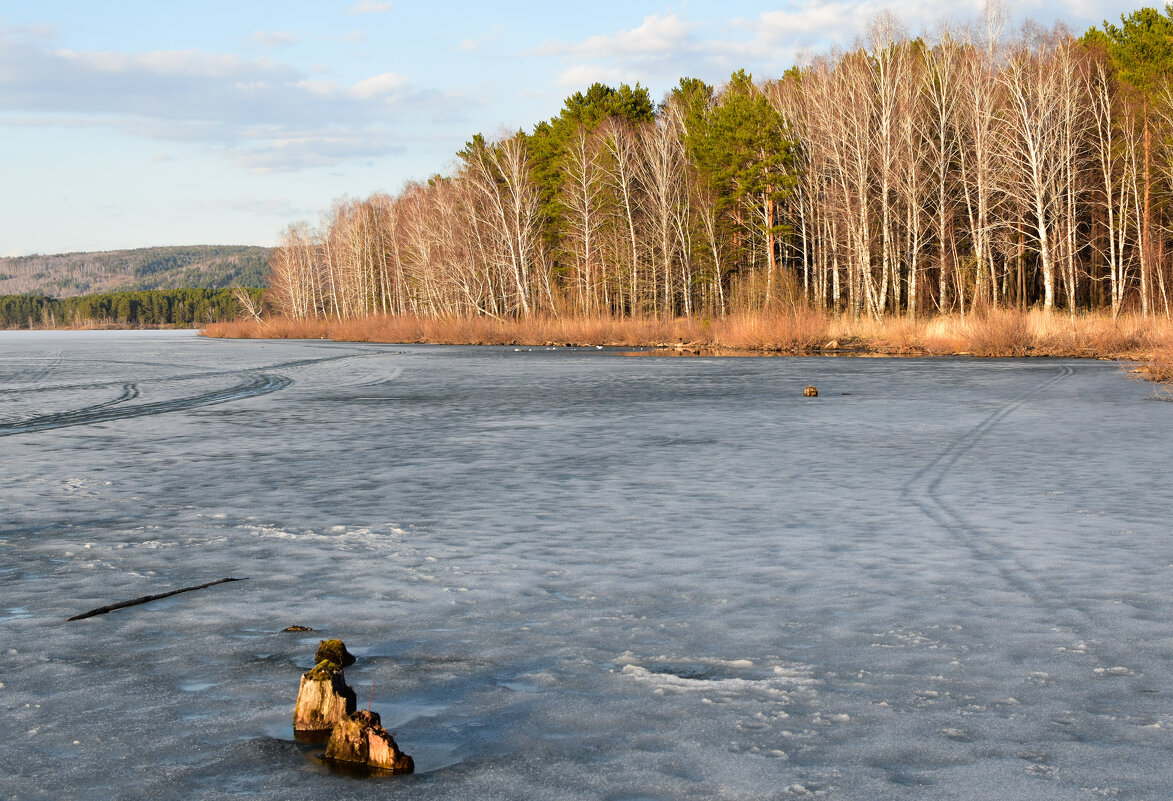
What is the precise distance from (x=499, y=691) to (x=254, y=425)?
35.0 feet

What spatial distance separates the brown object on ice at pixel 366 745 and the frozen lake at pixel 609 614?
6 cm

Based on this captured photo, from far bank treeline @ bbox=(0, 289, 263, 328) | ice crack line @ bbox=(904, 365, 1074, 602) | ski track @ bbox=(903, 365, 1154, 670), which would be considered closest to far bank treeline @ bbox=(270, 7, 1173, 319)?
ice crack line @ bbox=(904, 365, 1074, 602)

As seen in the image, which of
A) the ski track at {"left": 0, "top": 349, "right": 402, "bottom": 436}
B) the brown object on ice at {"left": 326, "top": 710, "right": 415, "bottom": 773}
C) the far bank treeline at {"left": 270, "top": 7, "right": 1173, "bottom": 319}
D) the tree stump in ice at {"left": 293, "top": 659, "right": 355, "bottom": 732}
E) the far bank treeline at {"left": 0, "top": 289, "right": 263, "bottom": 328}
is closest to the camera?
the brown object on ice at {"left": 326, "top": 710, "right": 415, "bottom": 773}

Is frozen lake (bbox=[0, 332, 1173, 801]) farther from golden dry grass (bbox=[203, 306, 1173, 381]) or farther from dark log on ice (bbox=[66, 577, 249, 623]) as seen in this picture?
golden dry grass (bbox=[203, 306, 1173, 381])

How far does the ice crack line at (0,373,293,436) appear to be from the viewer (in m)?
13.7

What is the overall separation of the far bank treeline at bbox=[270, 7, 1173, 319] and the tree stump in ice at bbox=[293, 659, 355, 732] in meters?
31.8

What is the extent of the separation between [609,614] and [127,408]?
1359 cm

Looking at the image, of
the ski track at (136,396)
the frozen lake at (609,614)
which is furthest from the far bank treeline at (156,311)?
the frozen lake at (609,614)

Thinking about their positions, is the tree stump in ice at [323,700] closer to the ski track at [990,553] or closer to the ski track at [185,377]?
the ski track at [990,553]

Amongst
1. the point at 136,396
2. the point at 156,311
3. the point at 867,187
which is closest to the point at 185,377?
the point at 136,396

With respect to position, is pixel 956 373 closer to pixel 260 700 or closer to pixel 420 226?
pixel 260 700

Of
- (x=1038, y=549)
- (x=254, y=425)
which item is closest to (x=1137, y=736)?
(x=1038, y=549)

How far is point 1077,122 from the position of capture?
4241cm

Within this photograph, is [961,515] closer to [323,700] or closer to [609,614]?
[609,614]
